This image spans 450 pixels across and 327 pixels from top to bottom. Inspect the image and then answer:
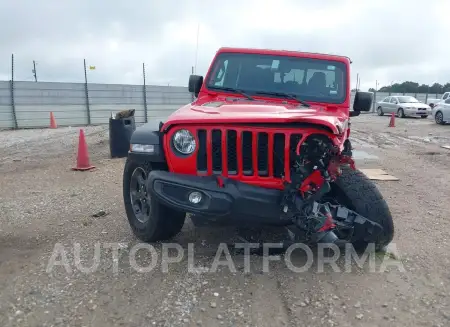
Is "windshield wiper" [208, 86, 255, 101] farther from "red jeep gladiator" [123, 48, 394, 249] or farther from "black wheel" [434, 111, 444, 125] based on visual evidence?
"black wheel" [434, 111, 444, 125]

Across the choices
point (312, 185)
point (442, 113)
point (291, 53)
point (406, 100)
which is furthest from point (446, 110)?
point (312, 185)

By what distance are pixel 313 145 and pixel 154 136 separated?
132 centimetres

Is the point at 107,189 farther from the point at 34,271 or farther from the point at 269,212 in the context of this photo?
the point at 269,212

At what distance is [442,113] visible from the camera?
1898cm

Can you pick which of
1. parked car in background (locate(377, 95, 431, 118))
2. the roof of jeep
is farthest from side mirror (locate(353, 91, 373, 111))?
parked car in background (locate(377, 95, 431, 118))

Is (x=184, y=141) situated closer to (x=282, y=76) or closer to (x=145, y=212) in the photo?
(x=145, y=212)

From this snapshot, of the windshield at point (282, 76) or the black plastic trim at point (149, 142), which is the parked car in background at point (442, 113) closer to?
the windshield at point (282, 76)

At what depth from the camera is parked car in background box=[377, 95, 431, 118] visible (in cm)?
2475

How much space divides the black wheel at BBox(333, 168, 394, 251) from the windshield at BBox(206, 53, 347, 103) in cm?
127

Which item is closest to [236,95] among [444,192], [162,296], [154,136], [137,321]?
[154,136]

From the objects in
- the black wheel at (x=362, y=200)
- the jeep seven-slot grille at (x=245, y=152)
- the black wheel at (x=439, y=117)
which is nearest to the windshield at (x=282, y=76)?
the black wheel at (x=362, y=200)

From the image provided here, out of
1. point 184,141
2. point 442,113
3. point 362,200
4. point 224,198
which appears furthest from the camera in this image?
point 442,113

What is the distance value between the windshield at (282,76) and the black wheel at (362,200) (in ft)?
4.17

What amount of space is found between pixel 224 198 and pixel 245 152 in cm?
41
